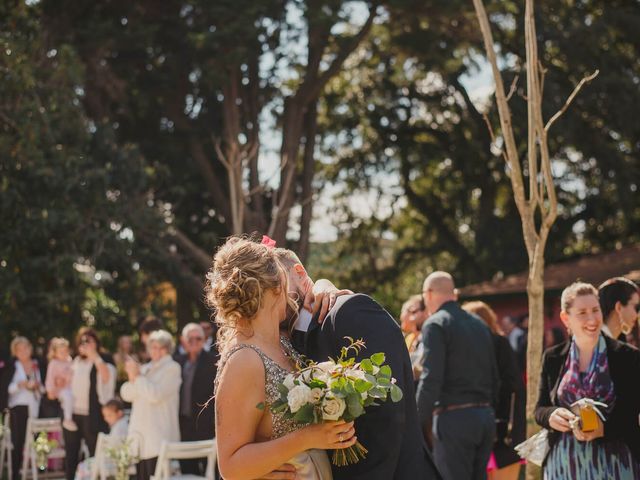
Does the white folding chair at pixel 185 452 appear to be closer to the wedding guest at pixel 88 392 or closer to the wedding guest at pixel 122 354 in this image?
the wedding guest at pixel 88 392

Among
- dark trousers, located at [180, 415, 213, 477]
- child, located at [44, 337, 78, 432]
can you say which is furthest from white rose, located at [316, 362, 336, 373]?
child, located at [44, 337, 78, 432]

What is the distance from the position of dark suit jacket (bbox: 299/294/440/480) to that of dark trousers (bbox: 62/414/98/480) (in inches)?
314

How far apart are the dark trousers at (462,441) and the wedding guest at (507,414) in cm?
94

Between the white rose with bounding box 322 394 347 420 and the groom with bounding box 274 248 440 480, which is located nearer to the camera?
the white rose with bounding box 322 394 347 420

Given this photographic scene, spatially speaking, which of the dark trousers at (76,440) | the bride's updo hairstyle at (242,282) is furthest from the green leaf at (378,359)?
the dark trousers at (76,440)

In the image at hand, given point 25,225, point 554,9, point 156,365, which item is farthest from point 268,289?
point 554,9

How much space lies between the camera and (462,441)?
7980mm

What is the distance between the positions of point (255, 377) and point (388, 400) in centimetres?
54

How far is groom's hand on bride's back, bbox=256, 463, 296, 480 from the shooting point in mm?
3877

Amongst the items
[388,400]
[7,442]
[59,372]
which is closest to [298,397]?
[388,400]

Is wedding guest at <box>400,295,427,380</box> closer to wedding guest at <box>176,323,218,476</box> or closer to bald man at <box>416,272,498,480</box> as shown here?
bald man at <box>416,272,498,480</box>

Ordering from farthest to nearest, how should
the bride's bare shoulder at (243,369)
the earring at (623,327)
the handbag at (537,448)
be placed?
the earring at (623,327) < the handbag at (537,448) < the bride's bare shoulder at (243,369)

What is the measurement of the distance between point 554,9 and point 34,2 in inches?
479

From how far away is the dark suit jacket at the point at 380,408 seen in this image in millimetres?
3967
